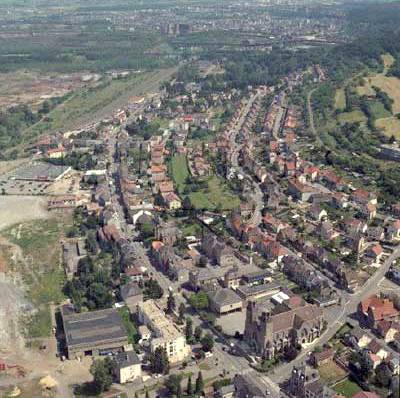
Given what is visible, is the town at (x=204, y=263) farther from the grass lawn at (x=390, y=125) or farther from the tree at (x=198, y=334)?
the grass lawn at (x=390, y=125)

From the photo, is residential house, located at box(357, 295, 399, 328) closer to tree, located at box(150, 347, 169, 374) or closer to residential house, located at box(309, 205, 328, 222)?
tree, located at box(150, 347, 169, 374)

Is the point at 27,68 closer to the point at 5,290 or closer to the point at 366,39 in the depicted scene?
the point at 366,39

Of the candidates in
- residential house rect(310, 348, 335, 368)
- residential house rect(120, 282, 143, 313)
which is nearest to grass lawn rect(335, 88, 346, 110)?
residential house rect(120, 282, 143, 313)

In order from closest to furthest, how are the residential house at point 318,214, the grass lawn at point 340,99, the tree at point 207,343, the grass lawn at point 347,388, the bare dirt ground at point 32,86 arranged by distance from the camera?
1. the grass lawn at point 347,388
2. the tree at point 207,343
3. the residential house at point 318,214
4. the grass lawn at point 340,99
5. the bare dirt ground at point 32,86

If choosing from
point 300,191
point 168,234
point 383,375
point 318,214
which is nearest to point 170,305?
point 168,234

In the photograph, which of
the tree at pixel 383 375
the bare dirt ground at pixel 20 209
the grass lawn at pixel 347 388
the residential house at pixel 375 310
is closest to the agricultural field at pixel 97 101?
the bare dirt ground at pixel 20 209

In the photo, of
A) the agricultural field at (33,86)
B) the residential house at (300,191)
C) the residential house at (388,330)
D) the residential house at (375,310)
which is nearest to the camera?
the residential house at (388,330)

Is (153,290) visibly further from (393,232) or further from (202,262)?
(393,232)

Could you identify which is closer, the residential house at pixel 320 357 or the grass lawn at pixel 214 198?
the residential house at pixel 320 357

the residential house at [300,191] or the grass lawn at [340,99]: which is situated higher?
the grass lawn at [340,99]
